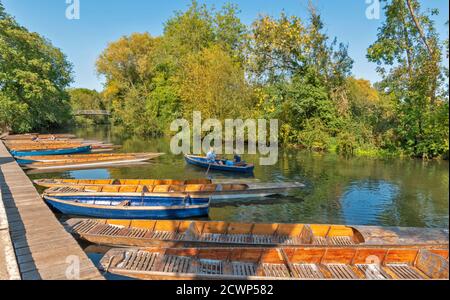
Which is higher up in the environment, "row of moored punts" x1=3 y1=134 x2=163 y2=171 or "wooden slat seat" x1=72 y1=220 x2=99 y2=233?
"row of moored punts" x1=3 y1=134 x2=163 y2=171

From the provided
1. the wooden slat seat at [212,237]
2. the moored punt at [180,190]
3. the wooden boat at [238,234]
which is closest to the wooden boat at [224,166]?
the moored punt at [180,190]

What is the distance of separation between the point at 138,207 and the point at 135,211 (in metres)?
0.18

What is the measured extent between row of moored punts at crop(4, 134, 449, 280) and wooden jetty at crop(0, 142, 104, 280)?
0.65 meters

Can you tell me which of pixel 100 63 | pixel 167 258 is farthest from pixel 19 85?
pixel 167 258

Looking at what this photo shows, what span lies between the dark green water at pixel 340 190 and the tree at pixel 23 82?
2289cm

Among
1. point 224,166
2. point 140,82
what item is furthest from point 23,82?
point 224,166

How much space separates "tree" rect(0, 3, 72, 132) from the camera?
36.8 m

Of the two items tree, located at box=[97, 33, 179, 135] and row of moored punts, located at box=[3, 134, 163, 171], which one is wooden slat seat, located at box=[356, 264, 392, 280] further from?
tree, located at box=[97, 33, 179, 135]

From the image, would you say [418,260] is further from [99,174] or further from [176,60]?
[176,60]

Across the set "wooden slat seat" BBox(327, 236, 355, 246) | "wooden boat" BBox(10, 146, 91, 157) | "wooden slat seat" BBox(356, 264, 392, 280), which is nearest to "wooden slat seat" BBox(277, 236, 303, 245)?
"wooden slat seat" BBox(327, 236, 355, 246)

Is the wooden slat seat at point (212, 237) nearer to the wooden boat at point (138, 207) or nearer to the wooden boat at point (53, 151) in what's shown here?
the wooden boat at point (138, 207)

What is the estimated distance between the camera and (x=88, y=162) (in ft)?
74.8

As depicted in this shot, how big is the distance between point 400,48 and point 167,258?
2934cm

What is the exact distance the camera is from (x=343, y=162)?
986 inches
